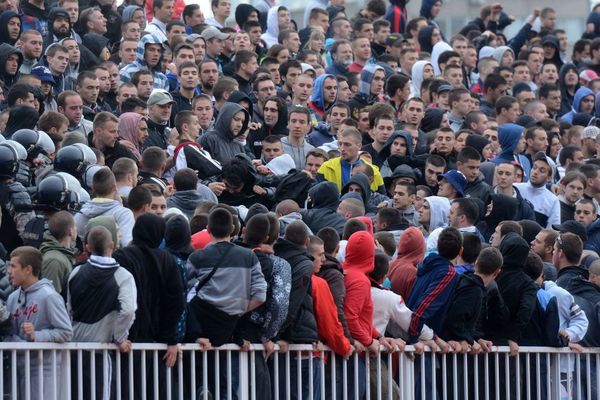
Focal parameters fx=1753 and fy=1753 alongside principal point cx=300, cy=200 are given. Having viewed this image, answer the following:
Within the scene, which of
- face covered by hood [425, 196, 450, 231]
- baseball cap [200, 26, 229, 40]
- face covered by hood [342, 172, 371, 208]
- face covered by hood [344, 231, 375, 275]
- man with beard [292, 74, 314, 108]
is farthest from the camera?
baseball cap [200, 26, 229, 40]

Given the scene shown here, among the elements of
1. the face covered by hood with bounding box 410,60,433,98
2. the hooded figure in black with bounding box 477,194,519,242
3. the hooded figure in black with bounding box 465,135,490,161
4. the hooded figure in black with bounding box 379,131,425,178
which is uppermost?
the face covered by hood with bounding box 410,60,433,98

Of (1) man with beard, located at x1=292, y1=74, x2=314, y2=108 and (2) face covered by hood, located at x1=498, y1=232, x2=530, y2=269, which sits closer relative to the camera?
(2) face covered by hood, located at x1=498, y1=232, x2=530, y2=269

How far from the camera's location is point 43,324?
12.7 metres

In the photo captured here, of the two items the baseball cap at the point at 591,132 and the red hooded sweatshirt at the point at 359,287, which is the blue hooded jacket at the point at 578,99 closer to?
the baseball cap at the point at 591,132

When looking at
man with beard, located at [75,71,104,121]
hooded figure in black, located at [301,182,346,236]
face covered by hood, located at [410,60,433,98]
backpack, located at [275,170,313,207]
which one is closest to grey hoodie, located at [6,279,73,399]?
hooded figure in black, located at [301,182,346,236]

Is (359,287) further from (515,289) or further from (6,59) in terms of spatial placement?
(6,59)

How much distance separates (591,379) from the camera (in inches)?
642

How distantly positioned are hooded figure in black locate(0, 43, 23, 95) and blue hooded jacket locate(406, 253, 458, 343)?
21.9 ft

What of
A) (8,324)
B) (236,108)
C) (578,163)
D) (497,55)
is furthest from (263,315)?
(497,55)

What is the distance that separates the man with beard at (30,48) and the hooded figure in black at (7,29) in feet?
1.89

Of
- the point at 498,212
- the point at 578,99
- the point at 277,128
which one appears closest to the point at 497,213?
the point at 498,212

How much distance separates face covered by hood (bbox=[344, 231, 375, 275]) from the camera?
48.2 feet

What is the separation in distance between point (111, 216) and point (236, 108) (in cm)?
508

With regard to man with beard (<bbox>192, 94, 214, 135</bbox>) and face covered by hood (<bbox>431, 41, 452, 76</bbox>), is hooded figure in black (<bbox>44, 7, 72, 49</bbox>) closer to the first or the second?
man with beard (<bbox>192, 94, 214, 135</bbox>)
